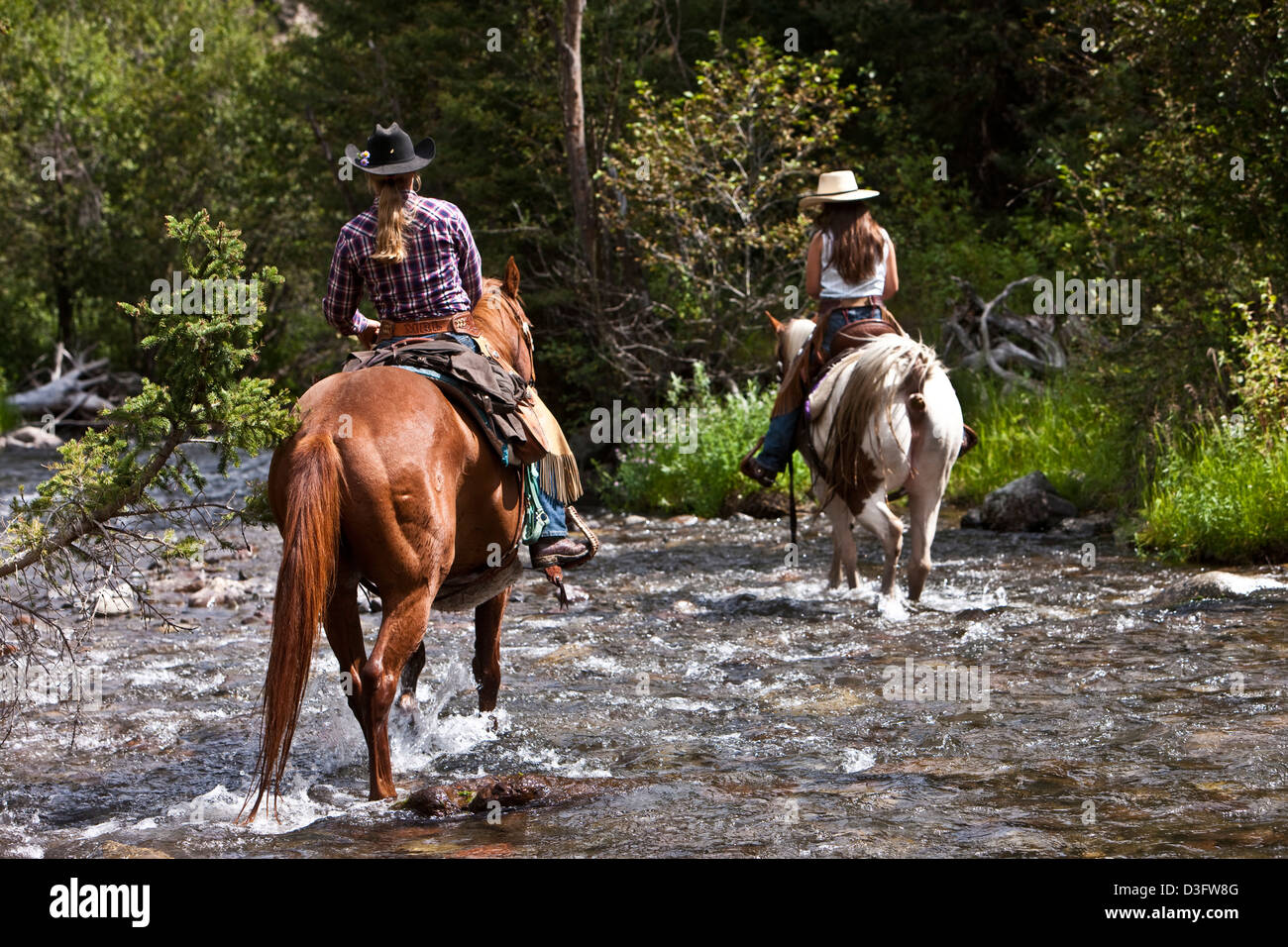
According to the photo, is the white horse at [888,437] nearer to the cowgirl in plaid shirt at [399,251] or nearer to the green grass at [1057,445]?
the cowgirl in plaid shirt at [399,251]

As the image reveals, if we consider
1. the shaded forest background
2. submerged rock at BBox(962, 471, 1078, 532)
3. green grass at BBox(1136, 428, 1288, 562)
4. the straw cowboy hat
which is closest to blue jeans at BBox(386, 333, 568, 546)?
the straw cowboy hat

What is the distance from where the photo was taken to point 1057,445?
45.4ft

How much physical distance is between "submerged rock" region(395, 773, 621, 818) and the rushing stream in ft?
0.21

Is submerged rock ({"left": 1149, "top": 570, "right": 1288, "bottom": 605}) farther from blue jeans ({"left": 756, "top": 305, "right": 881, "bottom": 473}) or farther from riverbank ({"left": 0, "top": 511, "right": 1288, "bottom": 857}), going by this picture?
blue jeans ({"left": 756, "top": 305, "right": 881, "bottom": 473})

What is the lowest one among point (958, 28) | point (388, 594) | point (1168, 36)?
point (388, 594)

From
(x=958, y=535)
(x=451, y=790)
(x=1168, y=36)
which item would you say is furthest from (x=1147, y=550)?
(x=451, y=790)

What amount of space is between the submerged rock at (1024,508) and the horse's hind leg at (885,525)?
12.1ft

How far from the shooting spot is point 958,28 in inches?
882

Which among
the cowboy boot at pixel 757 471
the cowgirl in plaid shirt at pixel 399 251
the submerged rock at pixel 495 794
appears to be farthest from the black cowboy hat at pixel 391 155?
the cowboy boot at pixel 757 471

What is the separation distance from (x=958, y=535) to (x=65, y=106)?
2462 cm

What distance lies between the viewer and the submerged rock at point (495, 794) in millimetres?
Result: 5141

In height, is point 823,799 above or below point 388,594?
below
